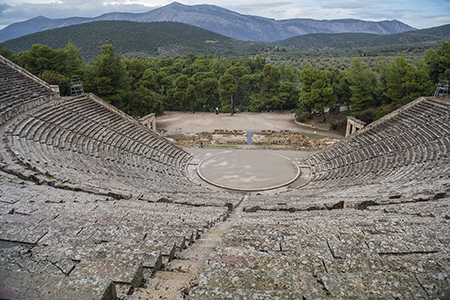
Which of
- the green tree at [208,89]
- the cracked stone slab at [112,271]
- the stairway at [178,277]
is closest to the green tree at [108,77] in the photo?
the green tree at [208,89]

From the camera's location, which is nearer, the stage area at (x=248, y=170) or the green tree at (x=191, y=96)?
the stage area at (x=248, y=170)

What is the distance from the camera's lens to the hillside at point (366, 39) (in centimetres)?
10346

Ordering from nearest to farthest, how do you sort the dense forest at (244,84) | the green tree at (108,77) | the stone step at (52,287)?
the stone step at (52,287), the dense forest at (244,84), the green tree at (108,77)

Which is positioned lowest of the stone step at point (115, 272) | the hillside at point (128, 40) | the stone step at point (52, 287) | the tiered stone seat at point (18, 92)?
the stone step at point (115, 272)

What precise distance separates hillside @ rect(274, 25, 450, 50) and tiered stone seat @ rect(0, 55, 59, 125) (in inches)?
4381

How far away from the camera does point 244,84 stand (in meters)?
39.8

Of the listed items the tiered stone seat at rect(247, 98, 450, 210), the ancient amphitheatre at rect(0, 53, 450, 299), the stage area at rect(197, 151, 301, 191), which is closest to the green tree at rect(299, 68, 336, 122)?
the tiered stone seat at rect(247, 98, 450, 210)

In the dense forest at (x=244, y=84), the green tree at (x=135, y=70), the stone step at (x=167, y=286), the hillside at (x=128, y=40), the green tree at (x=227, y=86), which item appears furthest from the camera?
the hillside at (x=128, y=40)

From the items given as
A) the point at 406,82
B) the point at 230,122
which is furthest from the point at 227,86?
the point at 406,82

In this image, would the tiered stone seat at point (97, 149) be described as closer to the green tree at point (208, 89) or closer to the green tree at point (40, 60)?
the green tree at point (40, 60)

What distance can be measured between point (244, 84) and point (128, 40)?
59410 mm

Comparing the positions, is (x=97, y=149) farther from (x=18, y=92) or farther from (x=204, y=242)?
(x=204, y=242)

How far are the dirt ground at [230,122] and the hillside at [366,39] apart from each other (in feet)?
290

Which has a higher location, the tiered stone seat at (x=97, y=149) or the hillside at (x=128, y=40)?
the hillside at (x=128, y=40)
